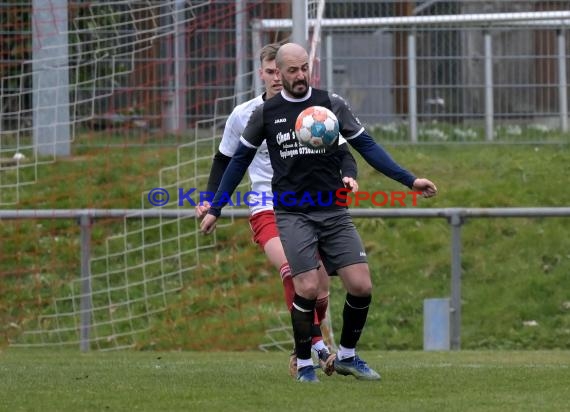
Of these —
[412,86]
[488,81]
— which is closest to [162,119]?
[412,86]

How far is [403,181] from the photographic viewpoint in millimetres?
7887

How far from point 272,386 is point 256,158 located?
2042 mm

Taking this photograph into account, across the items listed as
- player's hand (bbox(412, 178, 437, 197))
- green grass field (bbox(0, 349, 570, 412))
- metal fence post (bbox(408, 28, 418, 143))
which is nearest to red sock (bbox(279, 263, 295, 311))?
green grass field (bbox(0, 349, 570, 412))

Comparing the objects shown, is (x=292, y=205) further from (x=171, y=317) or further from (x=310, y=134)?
(x=171, y=317)

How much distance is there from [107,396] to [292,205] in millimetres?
1558

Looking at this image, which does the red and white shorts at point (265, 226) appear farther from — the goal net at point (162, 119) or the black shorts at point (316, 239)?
the goal net at point (162, 119)

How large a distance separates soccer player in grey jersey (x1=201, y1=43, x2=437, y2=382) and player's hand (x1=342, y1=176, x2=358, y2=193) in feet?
0.21

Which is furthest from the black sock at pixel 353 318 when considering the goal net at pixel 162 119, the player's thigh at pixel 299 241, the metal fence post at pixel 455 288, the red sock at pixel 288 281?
the goal net at pixel 162 119

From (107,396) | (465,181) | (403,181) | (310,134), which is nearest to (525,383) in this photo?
(403,181)

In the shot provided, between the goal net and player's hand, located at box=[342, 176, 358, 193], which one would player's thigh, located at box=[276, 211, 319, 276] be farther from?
the goal net

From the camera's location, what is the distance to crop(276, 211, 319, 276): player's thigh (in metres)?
7.94

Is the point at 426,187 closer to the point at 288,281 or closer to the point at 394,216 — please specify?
the point at 288,281

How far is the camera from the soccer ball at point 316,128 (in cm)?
778

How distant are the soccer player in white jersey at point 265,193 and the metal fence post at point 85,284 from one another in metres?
3.54
